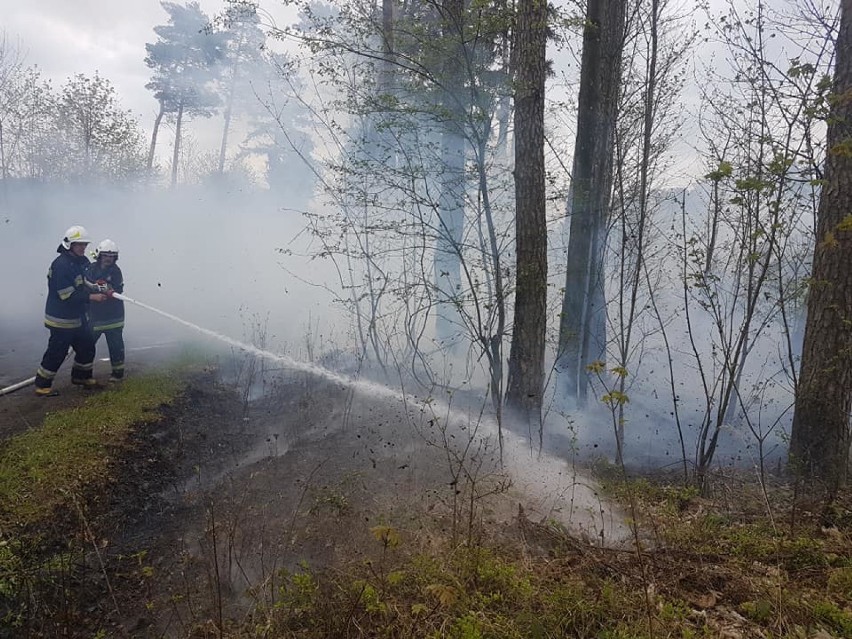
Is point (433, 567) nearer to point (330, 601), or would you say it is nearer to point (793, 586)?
point (330, 601)

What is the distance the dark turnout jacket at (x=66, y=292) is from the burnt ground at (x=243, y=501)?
3.61ft

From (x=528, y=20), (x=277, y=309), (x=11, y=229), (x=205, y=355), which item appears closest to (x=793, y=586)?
(x=528, y=20)

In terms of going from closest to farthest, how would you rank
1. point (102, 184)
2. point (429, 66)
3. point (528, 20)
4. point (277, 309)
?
point (528, 20) < point (429, 66) < point (277, 309) < point (102, 184)

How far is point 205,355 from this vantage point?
1016cm

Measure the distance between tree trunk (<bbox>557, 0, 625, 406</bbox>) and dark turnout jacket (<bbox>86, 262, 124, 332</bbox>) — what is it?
715cm

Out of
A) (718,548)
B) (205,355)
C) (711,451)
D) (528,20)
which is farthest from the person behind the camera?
(205,355)

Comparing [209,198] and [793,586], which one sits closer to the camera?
[793,586]

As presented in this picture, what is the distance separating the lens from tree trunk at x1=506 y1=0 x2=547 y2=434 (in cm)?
634

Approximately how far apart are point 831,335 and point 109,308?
9.74 metres

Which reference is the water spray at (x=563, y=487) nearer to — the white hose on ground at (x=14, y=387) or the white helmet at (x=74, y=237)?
the white hose on ground at (x=14, y=387)

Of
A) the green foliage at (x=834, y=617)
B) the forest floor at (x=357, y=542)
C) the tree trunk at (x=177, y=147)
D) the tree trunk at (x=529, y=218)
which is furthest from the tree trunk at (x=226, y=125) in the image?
the green foliage at (x=834, y=617)

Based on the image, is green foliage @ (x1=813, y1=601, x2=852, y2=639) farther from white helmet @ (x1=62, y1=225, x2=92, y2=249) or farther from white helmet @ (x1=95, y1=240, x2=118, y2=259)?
white helmet @ (x1=95, y1=240, x2=118, y2=259)

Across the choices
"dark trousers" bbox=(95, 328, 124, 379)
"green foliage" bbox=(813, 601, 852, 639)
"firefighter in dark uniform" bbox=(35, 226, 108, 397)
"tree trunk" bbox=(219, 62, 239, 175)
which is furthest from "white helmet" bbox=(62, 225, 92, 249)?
"tree trunk" bbox=(219, 62, 239, 175)

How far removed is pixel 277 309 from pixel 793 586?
1819 centimetres
